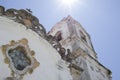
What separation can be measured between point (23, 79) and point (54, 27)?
10.6 metres

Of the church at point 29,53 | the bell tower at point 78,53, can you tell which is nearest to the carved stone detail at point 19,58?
the church at point 29,53

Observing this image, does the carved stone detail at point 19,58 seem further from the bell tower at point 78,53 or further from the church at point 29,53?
the bell tower at point 78,53

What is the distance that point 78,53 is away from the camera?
14117 mm

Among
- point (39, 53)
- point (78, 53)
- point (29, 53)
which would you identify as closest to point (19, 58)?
point (29, 53)

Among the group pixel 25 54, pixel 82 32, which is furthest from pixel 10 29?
pixel 82 32

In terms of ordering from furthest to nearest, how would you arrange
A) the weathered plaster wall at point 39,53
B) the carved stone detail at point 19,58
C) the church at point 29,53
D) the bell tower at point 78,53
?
the bell tower at point 78,53, the weathered plaster wall at point 39,53, the church at point 29,53, the carved stone detail at point 19,58

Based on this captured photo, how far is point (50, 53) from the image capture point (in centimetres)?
1105

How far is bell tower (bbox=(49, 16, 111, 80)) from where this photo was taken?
1195 centimetres

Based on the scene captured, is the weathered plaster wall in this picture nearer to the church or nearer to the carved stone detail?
the church

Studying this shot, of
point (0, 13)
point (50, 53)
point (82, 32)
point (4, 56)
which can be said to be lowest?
point (4, 56)

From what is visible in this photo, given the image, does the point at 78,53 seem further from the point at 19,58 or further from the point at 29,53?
the point at 19,58

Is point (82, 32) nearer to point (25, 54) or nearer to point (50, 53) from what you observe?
point (50, 53)

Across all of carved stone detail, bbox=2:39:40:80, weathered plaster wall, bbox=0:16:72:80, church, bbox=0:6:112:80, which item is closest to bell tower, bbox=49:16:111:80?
church, bbox=0:6:112:80

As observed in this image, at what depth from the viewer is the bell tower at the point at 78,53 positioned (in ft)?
39.2
